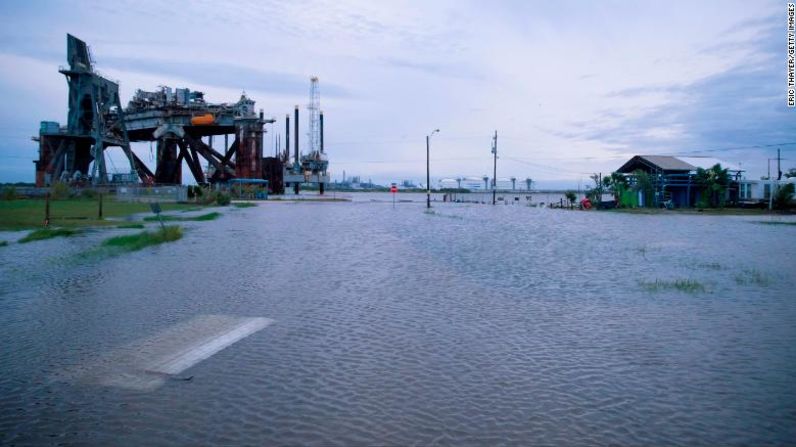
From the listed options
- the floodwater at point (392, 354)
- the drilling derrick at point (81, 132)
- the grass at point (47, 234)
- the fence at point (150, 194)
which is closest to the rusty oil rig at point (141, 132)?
the drilling derrick at point (81, 132)

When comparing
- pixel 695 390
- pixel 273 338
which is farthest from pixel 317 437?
pixel 695 390

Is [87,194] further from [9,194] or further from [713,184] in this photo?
[713,184]

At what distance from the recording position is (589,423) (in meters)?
5.80

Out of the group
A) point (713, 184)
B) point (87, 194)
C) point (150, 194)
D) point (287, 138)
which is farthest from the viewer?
point (287, 138)

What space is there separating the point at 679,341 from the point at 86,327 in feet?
30.2

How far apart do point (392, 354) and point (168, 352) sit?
2993mm

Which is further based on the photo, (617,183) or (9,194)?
(617,183)

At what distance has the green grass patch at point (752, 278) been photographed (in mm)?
14367

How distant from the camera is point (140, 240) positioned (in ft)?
73.0

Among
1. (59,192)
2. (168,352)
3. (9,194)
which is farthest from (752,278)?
(59,192)

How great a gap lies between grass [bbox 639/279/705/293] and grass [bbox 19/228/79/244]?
820 inches

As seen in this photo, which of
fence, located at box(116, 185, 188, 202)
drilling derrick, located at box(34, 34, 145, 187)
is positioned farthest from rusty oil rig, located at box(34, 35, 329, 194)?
fence, located at box(116, 185, 188, 202)

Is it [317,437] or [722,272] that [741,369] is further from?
[722,272]

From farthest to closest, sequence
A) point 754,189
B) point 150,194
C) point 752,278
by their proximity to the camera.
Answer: point 754,189
point 150,194
point 752,278
